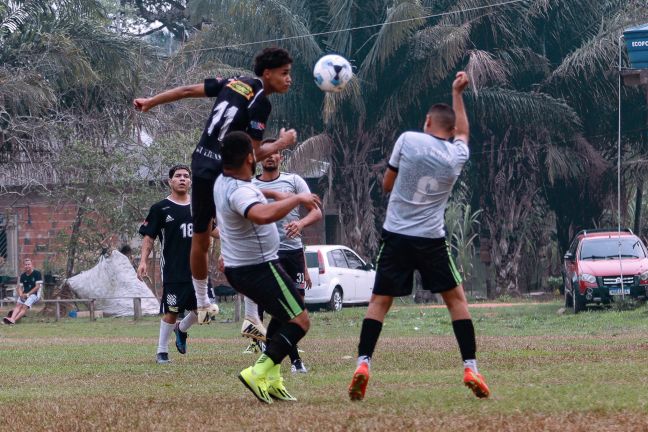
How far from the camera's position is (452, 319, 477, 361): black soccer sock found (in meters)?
8.00

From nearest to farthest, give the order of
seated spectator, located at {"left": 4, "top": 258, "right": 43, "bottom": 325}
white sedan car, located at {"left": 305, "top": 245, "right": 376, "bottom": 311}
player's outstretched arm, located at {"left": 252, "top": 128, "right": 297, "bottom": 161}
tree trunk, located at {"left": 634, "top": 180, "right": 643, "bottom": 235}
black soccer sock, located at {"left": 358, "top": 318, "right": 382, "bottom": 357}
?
black soccer sock, located at {"left": 358, "top": 318, "right": 382, "bottom": 357} < player's outstretched arm, located at {"left": 252, "top": 128, "right": 297, "bottom": 161} < seated spectator, located at {"left": 4, "top": 258, "right": 43, "bottom": 325} < white sedan car, located at {"left": 305, "top": 245, "right": 376, "bottom": 311} < tree trunk, located at {"left": 634, "top": 180, "right": 643, "bottom": 235}

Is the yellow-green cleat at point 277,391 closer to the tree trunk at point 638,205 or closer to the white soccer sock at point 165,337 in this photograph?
the white soccer sock at point 165,337

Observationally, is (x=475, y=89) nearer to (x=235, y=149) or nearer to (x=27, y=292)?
(x=27, y=292)

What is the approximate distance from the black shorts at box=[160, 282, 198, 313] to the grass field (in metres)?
0.59

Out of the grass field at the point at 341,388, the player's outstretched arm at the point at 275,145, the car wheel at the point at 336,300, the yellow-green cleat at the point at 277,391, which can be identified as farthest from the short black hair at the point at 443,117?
the car wheel at the point at 336,300

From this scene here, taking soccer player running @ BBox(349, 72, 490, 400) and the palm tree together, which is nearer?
soccer player running @ BBox(349, 72, 490, 400)

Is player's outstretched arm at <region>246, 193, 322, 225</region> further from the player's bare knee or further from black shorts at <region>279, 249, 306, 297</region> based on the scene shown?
black shorts at <region>279, 249, 306, 297</region>

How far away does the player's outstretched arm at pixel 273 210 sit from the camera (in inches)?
290

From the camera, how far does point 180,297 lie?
12.2 metres

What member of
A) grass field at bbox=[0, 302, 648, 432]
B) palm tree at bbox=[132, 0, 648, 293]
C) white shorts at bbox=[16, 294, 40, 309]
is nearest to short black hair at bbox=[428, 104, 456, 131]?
grass field at bbox=[0, 302, 648, 432]

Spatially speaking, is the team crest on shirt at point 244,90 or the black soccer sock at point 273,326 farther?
the black soccer sock at point 273,326

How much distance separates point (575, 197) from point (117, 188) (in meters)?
15.3

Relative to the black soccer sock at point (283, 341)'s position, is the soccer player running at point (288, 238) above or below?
above

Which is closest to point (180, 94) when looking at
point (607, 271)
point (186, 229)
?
point (186, 229)
